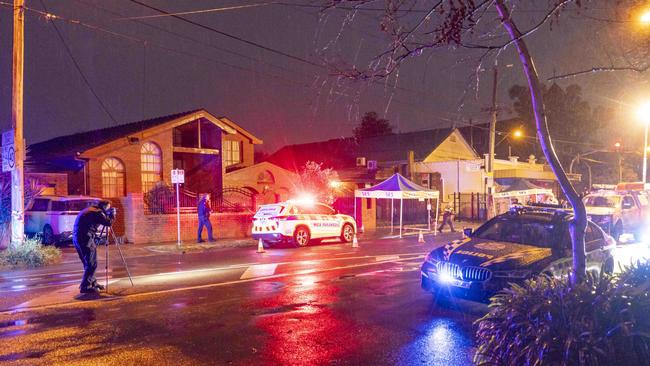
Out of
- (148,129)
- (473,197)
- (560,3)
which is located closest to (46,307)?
(560,3)

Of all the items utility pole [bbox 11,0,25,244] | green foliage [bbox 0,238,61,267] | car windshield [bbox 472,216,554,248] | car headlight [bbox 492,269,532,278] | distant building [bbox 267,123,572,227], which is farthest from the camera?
distant building [bbox 267,123,572,227]

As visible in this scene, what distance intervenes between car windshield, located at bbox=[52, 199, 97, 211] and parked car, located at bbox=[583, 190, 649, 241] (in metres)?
18.3

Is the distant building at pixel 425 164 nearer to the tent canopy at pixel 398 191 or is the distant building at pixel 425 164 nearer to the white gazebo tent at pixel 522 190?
the white gazebo tent at pixel 522 190

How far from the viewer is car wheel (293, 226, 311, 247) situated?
1820cm

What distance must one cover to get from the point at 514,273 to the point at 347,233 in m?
13.4

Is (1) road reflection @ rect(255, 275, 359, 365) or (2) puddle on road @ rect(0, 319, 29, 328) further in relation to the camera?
(2) puddle on road @ rect(0, 319, 29, 328)

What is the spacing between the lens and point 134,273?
12.0 metres

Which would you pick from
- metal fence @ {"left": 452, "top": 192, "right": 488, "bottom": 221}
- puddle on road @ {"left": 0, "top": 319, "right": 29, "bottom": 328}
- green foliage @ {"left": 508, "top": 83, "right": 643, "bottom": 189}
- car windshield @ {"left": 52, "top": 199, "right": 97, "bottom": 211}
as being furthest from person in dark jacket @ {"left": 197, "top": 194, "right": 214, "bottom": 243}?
green foliage @ {"left": 508, "top": 83, "right": 643, "bottom": 189}

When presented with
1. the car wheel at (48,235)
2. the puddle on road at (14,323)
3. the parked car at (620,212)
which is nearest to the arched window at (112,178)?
the car wheel at (48,235)

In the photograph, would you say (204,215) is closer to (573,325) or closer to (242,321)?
(242,321)

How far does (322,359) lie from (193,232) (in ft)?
54.3

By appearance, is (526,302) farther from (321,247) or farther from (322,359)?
(321,247)

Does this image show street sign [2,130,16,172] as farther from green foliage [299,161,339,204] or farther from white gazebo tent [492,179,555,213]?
white gazebo tent [492,179,555,213]

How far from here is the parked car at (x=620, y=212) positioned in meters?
19.8
